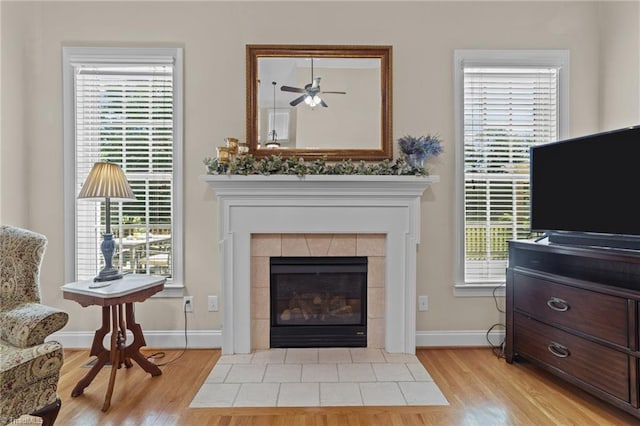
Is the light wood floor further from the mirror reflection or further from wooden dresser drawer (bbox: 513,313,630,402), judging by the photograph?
the mirror reflection

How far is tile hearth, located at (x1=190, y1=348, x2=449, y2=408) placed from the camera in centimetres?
212

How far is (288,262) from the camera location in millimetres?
2846

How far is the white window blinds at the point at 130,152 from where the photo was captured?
9.48 feet

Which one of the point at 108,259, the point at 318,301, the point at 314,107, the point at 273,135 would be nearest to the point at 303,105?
the point at 314,107

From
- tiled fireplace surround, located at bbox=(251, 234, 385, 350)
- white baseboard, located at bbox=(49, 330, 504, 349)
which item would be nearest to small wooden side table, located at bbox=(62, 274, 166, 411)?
white baseboard, located at bbox=(49, 330, 504, 349)

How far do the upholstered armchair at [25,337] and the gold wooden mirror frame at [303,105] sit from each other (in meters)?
1.62

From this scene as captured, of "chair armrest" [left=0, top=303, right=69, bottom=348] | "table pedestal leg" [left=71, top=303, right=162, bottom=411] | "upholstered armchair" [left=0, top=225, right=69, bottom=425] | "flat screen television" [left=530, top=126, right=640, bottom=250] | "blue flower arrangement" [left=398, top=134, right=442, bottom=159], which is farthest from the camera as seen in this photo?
"blue flower arrangement" [left=398, top=134, right=442, bottom=159]

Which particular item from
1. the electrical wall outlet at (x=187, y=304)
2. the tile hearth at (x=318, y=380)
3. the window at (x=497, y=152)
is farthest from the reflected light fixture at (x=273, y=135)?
the tile hearth at (x=318, y=380)

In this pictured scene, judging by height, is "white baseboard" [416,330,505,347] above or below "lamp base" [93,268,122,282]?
below

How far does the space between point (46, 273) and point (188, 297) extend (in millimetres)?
1181

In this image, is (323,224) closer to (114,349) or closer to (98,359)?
(114,349)

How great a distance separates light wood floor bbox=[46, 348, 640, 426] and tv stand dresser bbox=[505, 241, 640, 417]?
15 centimetres

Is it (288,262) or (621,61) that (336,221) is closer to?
(288,262)

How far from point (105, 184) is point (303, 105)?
5.14ft
